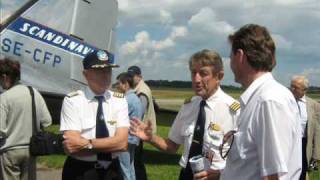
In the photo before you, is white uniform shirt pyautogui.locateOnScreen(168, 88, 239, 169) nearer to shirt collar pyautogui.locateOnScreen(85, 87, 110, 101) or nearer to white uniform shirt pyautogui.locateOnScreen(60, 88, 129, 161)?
white uniform shirt pyautogui.locateOnScreen(60, 88, 129, 161)

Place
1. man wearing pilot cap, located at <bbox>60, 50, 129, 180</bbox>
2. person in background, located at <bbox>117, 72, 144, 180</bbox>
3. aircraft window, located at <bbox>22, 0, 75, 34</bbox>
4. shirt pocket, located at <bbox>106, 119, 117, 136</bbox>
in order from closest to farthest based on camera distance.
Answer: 1. man wearing pilot cap, located at <bbox>60, 50, 129, 180</bbox>
2. shirt pocket, located at <bbox>106, 119, 117, 136</bbox>
3. person in background, located at <bbox>117, 72, 144, 180</bbox>
4. aircraft window, located at <bbox>22, 0, 75, 34</bbox>

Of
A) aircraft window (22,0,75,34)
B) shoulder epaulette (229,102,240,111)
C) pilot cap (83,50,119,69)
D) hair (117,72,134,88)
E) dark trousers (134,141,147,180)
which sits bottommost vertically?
dark trousers (134,141,147,180)

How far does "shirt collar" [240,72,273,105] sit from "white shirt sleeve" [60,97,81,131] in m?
1.51

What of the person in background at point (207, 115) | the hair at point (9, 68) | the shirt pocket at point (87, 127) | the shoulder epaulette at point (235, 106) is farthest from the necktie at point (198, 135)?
the hair at point (9, 68)

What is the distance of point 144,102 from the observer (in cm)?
852

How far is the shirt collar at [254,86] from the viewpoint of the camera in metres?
2.79

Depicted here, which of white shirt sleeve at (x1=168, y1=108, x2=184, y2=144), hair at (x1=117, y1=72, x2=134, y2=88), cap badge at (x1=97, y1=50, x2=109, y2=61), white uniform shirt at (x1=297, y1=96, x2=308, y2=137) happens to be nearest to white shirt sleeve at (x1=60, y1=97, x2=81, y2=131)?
cap badge at (x1=97, y1=50, x2=109, y2=61)

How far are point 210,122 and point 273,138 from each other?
113 centimetres

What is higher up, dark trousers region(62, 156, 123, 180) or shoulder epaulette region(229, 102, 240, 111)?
shoulder epaulette region(229, 102, 240, 111)

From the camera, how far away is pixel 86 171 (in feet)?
12.9

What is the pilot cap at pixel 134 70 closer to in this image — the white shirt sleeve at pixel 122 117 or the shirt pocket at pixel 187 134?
the white shirt sleeve at pixel 122 117

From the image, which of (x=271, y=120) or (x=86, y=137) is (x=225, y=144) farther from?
(x=86, y=137)

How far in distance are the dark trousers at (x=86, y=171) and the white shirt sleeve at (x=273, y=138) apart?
5.24ft

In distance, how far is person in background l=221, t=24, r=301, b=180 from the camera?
262 cm
